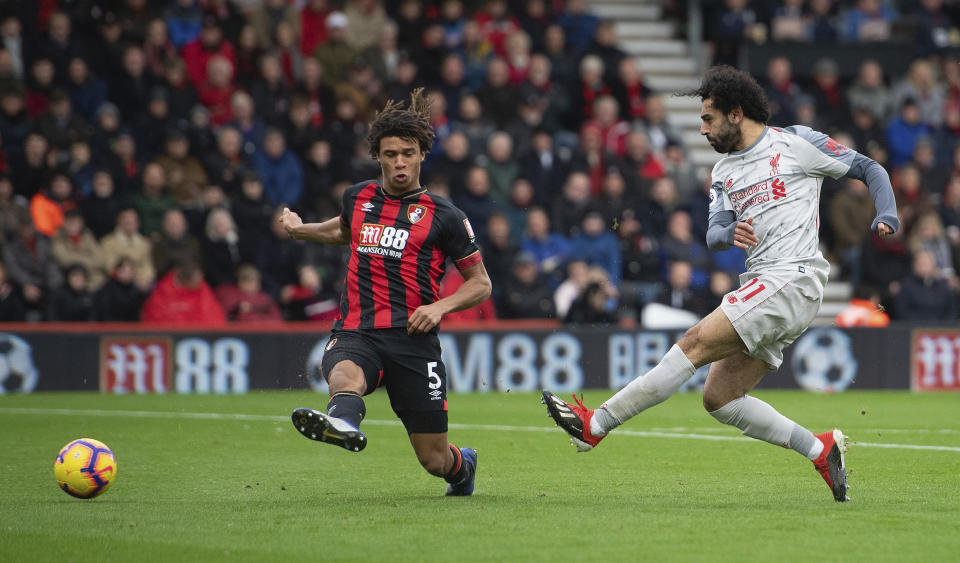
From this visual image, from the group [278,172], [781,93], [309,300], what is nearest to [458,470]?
[309,300]

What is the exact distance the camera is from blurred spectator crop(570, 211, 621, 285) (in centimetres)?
1703

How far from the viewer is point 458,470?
24.6ft

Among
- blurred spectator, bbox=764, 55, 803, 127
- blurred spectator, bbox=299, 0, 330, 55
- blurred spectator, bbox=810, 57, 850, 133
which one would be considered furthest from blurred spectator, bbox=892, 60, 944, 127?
blurred spectator, bbox=299, 0, 330, 55

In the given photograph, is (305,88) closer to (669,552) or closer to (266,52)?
(266,52)

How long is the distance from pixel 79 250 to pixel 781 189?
10.2 metres

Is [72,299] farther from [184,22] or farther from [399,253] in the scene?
[399,253]

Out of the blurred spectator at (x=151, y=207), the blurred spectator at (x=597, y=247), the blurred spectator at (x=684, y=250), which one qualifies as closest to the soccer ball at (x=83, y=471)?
the blurred spectator at (x=151, y=207)

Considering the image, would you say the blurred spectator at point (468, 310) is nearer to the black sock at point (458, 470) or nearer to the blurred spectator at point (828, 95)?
the blurred spectator at point (828, 95)

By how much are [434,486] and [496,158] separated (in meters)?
9.75

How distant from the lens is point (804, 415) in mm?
13000

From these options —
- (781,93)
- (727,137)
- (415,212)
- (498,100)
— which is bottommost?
(415,212)

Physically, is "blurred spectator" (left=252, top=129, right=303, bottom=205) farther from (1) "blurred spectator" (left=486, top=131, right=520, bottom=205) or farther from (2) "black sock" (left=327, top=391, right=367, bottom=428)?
(2) "black sock" (left=327, top=391, right=367, bottom=428)

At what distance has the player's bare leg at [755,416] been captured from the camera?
7.29 m

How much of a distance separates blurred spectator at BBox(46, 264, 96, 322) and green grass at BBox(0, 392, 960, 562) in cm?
275
